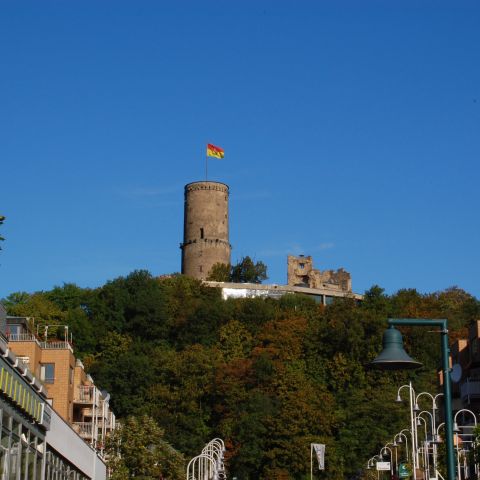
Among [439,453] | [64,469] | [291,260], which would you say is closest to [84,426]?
[439,453]

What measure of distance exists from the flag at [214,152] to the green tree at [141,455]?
91.2 m

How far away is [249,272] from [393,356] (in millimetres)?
118053

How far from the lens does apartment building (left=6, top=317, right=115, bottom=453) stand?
60.6 metres

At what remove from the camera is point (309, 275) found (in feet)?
465

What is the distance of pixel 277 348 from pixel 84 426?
103 ft

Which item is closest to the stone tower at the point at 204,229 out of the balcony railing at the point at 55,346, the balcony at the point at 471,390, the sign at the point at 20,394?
the balcony at the point at 471,390

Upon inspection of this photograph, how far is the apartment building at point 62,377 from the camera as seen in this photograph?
199 feet

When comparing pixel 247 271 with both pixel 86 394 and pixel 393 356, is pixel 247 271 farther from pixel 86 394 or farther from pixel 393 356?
pixel 393 356

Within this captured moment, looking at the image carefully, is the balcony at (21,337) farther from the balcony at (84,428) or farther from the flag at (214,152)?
the flag at (214,152)

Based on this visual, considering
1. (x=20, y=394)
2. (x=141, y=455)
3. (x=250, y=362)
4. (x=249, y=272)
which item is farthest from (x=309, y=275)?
(x=20, y=394)

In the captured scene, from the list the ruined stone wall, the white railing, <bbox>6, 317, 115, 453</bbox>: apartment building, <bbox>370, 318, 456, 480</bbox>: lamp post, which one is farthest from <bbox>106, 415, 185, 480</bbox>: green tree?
the ruined stone wall

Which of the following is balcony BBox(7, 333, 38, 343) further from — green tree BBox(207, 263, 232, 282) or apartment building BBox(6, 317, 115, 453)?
green tree BBox(207, 263, 232, 282)

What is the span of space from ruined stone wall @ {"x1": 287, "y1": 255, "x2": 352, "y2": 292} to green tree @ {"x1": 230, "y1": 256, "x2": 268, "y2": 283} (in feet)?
28.1

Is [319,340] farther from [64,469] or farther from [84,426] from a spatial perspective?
[64,469]
